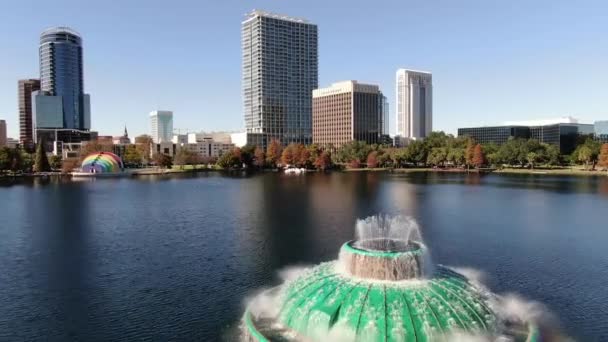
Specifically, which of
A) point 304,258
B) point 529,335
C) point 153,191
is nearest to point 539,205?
point 304,258

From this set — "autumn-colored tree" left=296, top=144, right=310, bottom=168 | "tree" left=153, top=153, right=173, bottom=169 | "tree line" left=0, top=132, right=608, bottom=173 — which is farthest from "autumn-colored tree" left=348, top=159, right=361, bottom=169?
"tree" left=153, top=153, right=173, bottom=169

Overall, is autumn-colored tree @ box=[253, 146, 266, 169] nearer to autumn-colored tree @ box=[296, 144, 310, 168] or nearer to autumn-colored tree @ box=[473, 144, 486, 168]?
autumn-colored tree @ box=[296, 144, 310, 168]

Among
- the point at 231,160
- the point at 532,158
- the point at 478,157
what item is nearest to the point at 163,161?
the point at 231,160

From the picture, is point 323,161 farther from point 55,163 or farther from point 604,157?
point 55,163

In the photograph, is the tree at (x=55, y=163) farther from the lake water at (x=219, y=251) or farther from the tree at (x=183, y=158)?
the lake water at (x=219, y=251)

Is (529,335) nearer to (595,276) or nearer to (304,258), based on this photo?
(595,276)

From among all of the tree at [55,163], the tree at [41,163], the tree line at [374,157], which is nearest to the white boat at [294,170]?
the tree line at [374,157]
